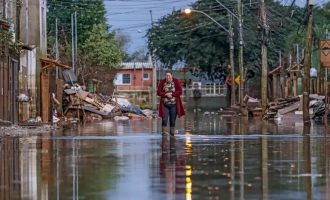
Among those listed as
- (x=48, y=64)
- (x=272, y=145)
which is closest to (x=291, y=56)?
(x=48, y=64)

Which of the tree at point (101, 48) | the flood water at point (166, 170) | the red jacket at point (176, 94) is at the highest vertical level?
the tree at point (101, 48)

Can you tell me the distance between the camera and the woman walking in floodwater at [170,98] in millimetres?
23031

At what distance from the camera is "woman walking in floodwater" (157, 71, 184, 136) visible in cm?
2303

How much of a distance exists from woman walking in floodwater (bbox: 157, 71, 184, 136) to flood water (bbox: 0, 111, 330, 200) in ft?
6.92

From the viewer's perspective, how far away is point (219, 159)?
15.6 m

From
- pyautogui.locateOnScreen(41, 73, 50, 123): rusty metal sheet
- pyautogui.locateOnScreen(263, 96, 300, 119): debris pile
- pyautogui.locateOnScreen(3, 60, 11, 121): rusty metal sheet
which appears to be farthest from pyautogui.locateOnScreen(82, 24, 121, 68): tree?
pyautogui.locateOnScreen(3, 60, 11, 121): rusty metal sheet

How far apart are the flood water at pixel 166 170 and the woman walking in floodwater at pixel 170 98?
2108 mm

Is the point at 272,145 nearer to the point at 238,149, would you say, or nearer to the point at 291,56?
the point at 238,149

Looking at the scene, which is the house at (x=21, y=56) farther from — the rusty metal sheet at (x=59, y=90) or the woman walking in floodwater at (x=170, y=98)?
the woman walking in floodwater at (x=170, y=98)

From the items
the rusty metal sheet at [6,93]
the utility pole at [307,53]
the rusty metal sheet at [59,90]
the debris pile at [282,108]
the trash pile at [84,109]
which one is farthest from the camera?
the trash pile at [84,109]

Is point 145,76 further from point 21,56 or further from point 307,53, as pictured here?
point 307,53

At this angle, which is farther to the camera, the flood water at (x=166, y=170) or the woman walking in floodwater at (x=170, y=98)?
the woman walking in floodwater at (x=170, y=98)

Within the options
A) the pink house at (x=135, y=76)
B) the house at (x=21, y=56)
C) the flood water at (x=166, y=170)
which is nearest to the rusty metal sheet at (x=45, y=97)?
the house at (x=21, y=56)

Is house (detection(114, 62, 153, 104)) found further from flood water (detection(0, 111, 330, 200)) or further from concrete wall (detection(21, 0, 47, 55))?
flood water (detection(0, 111, 330, 200))
